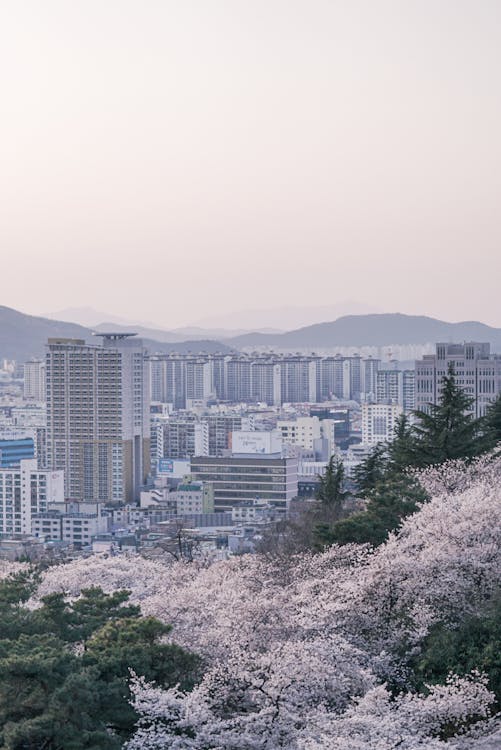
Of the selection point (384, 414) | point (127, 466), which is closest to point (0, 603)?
point (127, 466)

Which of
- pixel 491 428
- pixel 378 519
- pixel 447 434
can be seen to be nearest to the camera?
pixel 378 519

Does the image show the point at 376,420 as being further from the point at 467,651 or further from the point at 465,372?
the point at 467,651

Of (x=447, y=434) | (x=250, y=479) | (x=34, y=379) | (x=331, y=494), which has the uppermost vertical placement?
(x=34, y=379)

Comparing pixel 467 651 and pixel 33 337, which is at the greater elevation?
pixel 33 337

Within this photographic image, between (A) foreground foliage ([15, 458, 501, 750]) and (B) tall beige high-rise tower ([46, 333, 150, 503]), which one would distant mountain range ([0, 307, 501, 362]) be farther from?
(A) foreground foliage ([15, 458, 501, 750])

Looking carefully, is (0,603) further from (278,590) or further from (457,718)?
(457,718)

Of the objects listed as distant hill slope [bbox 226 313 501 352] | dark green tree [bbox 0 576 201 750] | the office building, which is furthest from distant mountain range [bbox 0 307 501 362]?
dark green tree [bbox 0 576 201 750]

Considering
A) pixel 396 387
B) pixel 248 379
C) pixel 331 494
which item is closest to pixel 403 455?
pixel 331 494

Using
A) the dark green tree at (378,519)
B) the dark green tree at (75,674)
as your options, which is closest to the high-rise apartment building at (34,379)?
the dark green tree at (378,519)
